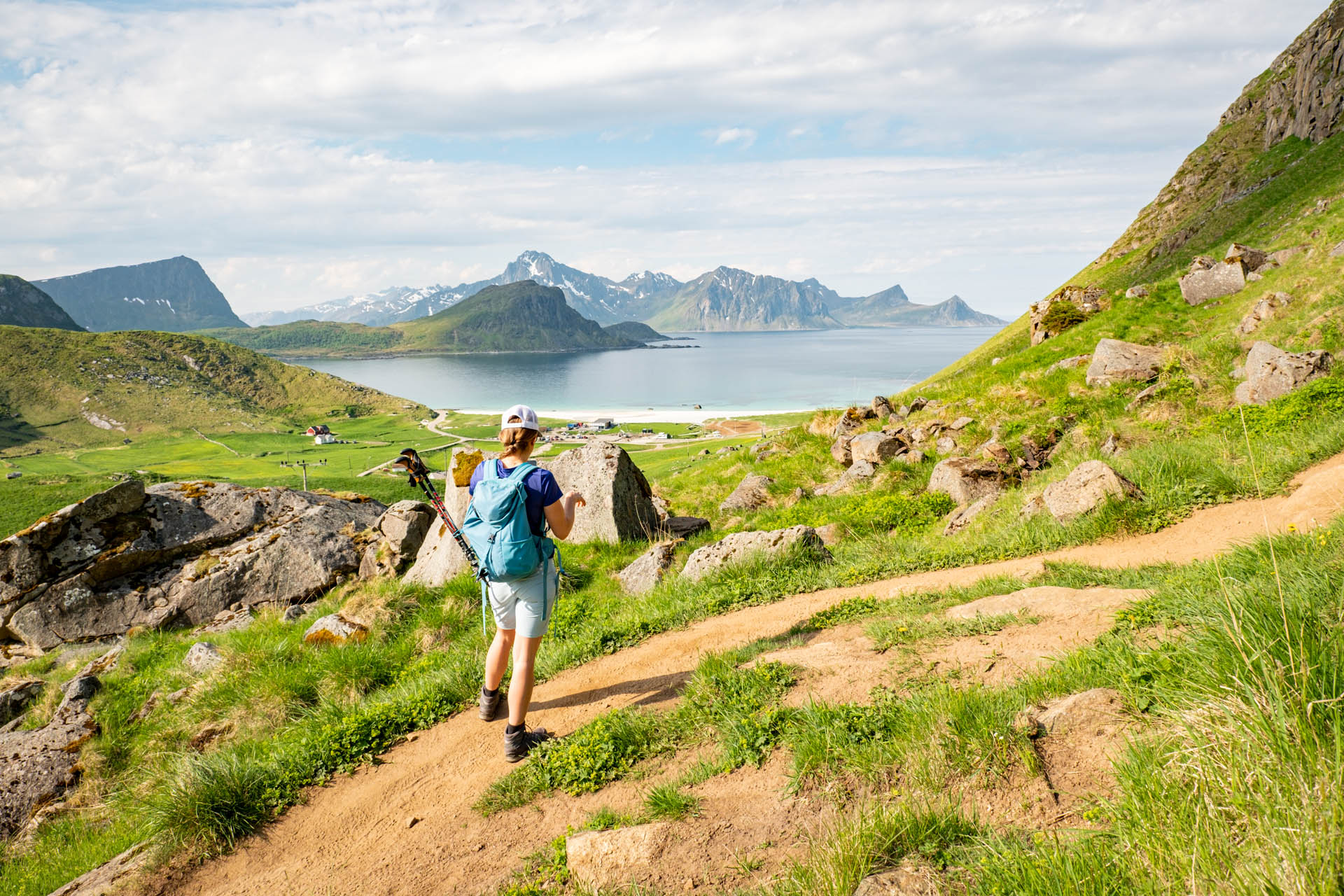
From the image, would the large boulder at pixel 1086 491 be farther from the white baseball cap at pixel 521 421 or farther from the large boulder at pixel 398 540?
the large boulder at pixel 398 540

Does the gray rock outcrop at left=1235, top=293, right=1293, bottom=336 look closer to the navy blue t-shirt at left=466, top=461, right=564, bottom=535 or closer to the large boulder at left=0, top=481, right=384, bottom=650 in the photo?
the navy blue t-shirt at left=466, top=461, right=564, bottom=535

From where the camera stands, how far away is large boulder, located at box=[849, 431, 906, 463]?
1938 cm

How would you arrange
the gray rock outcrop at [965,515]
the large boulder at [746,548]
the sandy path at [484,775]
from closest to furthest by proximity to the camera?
the sandy path at [484,775] → the large boulder at [746,548] → the gray rock outcrop at [965,515]

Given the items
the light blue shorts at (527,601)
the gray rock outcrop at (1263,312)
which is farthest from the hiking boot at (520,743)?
the gray rock outcrop at (1263,312)

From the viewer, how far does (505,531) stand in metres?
6.71

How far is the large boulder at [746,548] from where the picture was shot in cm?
1136

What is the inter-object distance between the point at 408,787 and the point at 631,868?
3.13 metres

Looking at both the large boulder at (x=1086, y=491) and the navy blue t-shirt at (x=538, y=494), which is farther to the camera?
the large boulder at (x=1086, y=491)

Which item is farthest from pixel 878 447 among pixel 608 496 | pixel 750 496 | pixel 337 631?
pixel 337 631

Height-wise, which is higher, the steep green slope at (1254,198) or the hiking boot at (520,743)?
the steep green slope at (1254,198)

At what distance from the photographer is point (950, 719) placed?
5.07m

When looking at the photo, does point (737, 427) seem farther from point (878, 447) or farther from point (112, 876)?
point (112, 876)

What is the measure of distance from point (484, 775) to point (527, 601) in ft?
5.53

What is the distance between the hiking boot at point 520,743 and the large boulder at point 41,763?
904 cm
